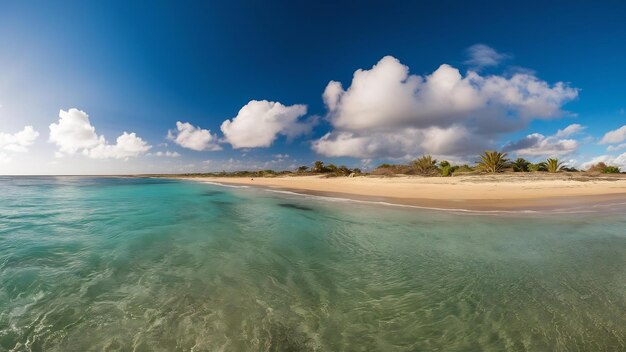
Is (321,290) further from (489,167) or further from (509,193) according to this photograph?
(489,167)

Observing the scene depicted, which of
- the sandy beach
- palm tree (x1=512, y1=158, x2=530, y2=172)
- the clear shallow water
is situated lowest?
the clear shallow water

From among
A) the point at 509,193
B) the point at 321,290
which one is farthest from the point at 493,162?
the point at 321,290

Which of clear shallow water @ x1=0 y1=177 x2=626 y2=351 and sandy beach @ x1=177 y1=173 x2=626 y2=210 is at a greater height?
sandy beach @ x1=177 y1=173 x2=626 y2=210

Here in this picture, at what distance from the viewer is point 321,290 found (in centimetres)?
570

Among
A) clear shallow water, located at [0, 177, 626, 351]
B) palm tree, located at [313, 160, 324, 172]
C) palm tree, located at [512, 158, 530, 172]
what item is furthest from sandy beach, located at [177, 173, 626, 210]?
palm tree, located at [313, 160, 324, 172]

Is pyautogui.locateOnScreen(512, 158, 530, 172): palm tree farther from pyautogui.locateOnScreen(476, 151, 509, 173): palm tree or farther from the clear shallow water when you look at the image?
the clear shallow water

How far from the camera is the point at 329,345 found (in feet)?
12.5

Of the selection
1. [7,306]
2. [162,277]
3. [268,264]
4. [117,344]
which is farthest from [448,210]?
[7,306]

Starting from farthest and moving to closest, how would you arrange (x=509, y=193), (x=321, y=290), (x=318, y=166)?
(x=318, y=166) → (x=509, y=193) → (x=321, y=290)

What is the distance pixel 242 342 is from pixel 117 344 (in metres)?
1.80

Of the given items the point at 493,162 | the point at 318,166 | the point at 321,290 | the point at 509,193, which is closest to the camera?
the point at 321,290

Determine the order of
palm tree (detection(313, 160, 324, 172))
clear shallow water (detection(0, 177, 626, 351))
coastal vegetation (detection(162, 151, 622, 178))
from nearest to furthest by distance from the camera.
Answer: clear shallow water (detection(0, 177, 626, 351)) → coastal vegetation (detection(162, 151, 622, 178)) → palm tree (detection(313, 160, 324, 172))

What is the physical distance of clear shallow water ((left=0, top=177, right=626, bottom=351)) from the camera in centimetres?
394

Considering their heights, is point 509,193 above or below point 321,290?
above
